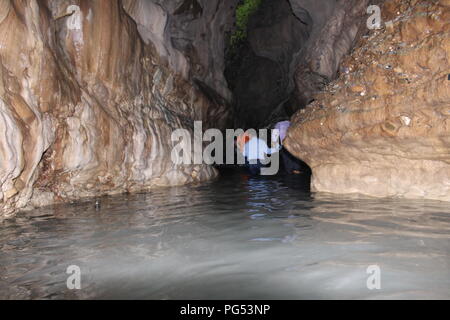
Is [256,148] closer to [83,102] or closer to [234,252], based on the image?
[83,102]

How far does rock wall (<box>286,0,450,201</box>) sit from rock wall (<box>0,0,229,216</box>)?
4181 millimetres

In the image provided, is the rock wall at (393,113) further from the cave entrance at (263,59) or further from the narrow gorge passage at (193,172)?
the cave entrance at (263,59)

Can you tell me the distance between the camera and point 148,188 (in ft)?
30.3

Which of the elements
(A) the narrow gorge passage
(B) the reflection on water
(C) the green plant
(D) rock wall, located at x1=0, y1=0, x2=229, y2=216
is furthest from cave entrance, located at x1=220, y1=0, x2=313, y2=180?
(B) the reflection on water

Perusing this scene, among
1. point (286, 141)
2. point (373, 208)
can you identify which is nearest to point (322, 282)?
point (373, 208)

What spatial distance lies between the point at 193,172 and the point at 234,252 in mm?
7867

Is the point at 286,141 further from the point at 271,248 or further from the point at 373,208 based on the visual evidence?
the point at 271,248

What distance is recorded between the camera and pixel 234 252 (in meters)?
3.24

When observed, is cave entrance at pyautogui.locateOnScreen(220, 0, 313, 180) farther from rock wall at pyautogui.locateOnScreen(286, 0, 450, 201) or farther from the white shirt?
rock wall at pyautogui.locateOnScreen(286, 0, 450, 201)

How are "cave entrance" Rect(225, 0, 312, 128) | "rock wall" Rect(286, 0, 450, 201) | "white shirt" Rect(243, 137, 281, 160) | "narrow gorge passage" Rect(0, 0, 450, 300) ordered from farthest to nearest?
"cave entrance" Rect(225, 0, 312, 128) < "white shirt" Rect(243, 137, 281, 160) < "rock wall" Rect(286, 0, 450, 201) < "narrow gorge passage" Rect(0, 0, 450, 300)

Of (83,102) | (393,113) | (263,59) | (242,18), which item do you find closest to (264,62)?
(263,59)

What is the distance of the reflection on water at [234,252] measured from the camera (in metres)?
2.39

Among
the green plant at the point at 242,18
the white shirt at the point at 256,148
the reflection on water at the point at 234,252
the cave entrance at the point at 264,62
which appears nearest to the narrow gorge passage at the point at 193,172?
the reflection on water at the point at 234,252

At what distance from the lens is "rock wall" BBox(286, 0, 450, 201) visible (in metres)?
4.98
